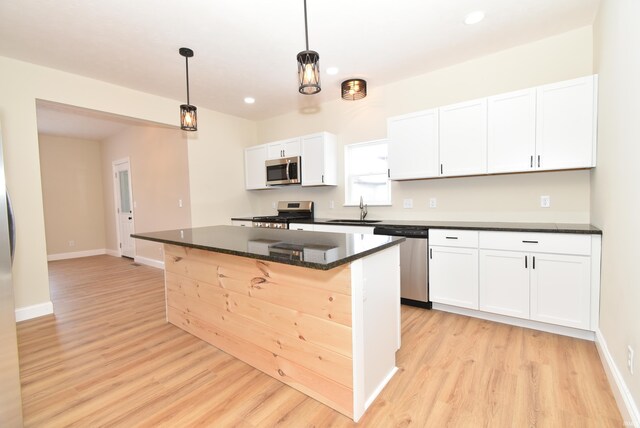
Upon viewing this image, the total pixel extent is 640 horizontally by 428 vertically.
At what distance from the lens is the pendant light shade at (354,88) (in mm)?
3637

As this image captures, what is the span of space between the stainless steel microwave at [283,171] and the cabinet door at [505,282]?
2.75 m

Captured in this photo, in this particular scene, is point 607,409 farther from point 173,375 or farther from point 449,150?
point 173,375

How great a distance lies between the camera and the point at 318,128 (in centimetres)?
462

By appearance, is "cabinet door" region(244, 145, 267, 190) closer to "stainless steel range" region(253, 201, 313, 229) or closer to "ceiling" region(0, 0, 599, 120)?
"stainless steel range" region(253, 201, 313, 229)

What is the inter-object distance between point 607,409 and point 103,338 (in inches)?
141

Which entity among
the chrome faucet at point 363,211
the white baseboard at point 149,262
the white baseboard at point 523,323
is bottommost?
the white baseboard at point 523,323

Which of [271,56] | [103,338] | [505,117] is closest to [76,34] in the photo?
[271,56]

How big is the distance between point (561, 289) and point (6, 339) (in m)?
3.57

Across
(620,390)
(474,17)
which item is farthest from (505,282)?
(474,17)

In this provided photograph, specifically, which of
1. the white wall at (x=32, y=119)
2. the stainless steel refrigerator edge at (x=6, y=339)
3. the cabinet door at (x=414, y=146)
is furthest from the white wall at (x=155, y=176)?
the stainless steel refrigerator edge at (x=6, y=339)

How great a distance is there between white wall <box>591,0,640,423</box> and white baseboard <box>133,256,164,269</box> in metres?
5.59

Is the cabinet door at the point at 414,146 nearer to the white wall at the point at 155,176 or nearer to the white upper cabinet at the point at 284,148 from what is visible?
the white upper cabinet at the point at 284,148

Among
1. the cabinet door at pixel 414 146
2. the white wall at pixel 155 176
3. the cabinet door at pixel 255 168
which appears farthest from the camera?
the cabinet door at pixel 255 168

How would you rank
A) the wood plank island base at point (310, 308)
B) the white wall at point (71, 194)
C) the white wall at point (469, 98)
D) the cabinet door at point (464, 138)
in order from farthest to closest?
1. the white wall at point (71, 194)
2. the cabinet door at point (464, 138)
3. the white wall at point (469, 98)
4. the wood plank island base at point (310, 308)
